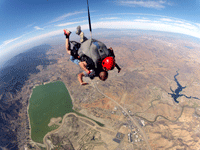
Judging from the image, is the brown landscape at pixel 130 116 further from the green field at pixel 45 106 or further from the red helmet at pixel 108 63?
the red helmet at pixel 108 63

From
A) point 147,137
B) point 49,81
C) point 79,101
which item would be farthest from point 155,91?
point 49,81

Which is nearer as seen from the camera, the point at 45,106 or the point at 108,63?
the point at 108,63

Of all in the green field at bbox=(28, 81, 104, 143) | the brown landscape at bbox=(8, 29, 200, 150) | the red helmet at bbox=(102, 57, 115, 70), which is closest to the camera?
the red helmet at bbox=(102, 57, 115, 70)

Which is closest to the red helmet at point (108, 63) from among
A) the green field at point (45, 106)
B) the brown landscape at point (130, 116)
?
the brown landscape at point (130, 116)

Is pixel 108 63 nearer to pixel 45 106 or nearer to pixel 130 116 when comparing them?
pixel 130 116

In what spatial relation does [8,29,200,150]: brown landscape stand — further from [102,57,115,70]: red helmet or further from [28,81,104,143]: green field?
[102,57,115,70]: red helmet

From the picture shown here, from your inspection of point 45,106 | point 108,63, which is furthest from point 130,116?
point 45,106

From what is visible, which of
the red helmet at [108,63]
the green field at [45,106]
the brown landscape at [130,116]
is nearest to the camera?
the red helmet at [108,63]

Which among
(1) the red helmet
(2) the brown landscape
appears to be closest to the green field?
(2) the brown landscape

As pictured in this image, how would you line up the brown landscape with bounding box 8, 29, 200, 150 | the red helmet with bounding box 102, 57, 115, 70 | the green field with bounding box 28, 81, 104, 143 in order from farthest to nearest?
the green field with bounding box 28, 81, 104, 143 < the brown landscape with bounding box 8, 29, 200, 150 < the red helmet with bounding box 102, 57, 115, 70
